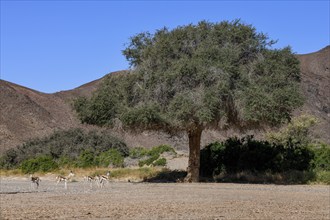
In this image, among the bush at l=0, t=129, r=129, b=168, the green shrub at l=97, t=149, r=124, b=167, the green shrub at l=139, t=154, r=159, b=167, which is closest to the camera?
the green shrub at l=139, t=154, r=159, b=167

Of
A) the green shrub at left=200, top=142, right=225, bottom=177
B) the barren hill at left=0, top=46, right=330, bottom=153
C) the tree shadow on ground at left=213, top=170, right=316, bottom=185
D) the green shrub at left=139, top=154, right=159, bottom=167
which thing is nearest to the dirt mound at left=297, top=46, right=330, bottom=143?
the barren hill at left=0, top=46, right=330, bottom=153

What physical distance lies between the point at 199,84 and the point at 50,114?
56368mm

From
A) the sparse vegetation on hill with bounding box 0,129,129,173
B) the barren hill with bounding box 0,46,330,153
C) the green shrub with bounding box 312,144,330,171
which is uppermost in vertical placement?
the barren hill with bounding box 0,46,330,153

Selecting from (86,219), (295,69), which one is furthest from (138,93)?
A: (86,219)

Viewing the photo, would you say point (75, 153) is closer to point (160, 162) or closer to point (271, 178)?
point (160, 162)

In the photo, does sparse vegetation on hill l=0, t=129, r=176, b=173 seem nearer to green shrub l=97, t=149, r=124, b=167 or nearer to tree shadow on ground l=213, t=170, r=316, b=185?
green shrub l=97, t=149, r=124, b=167

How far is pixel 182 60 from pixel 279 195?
854 cm

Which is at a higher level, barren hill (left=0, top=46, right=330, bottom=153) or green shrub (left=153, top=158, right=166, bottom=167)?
barren hill (left=0, top=46, right=330, bottom=153)

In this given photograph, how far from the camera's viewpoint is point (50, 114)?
82375mm

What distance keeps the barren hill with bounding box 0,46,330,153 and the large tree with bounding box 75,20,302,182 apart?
32.5 m

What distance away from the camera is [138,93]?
29281 millimetres

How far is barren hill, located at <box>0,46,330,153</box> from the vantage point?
71875mm

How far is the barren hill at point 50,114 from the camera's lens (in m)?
71.9

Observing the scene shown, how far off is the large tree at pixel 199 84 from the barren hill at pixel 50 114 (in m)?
32.5
